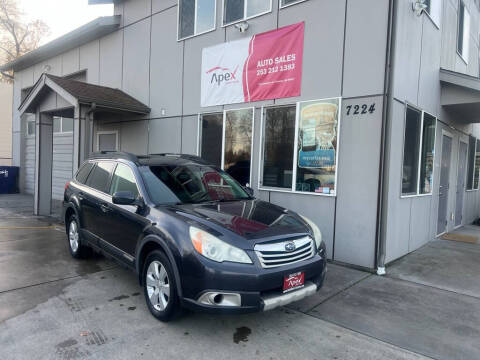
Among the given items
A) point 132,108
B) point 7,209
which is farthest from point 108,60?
point 7,209

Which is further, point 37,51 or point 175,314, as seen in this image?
point 37,51

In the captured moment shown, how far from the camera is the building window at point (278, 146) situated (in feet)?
22.3

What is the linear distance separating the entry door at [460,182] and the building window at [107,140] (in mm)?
9961

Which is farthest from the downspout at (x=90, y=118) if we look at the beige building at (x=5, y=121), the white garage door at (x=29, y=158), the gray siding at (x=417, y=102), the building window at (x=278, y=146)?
the beige building at (x=5, y=121)

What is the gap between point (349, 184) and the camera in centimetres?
591

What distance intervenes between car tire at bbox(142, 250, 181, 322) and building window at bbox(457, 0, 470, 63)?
9432 millimetres

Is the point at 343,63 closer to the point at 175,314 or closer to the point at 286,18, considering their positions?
the point at 286,18

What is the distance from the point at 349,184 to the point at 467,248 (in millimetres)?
3498

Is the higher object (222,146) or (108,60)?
(108,60)

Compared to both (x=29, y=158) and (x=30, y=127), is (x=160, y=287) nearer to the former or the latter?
(x=29, y=158)

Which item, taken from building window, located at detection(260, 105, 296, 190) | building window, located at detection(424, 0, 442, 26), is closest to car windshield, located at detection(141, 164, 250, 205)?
building window, located at detection(260, 105, 296, 190)

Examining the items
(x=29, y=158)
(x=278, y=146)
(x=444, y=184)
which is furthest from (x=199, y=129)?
(x=29, y=158)

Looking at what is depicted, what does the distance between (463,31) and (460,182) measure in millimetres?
4011

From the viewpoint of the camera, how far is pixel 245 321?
12.2ft
